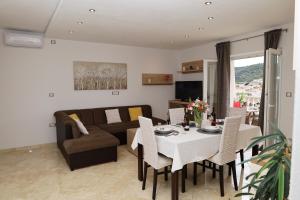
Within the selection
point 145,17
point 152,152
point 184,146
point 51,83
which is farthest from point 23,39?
point 184,146

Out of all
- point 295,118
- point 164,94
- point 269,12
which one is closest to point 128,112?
point 164,94

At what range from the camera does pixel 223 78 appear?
5.13 metres

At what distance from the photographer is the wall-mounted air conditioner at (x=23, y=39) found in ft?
13.9

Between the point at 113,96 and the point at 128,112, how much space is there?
62 centimetres

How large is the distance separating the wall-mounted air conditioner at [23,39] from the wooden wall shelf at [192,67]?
3895 millimetres

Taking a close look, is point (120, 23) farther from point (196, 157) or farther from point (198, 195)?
point (198, 195)

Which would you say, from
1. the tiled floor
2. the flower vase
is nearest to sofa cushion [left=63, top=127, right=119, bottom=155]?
the tiled floor

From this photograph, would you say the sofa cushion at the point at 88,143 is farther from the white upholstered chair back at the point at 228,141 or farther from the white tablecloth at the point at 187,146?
the white upholstered chair back at the point at 228,141

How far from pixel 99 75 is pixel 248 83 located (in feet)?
13.2

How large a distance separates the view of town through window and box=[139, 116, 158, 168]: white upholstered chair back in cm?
357

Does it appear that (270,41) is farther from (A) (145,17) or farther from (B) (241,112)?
(A) (145,17)

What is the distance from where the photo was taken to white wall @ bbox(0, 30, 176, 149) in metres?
4.52

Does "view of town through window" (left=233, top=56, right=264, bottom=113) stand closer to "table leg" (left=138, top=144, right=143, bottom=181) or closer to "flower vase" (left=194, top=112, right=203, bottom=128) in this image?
"flower vase" (left=194, top=112, right=203, bottom=128)

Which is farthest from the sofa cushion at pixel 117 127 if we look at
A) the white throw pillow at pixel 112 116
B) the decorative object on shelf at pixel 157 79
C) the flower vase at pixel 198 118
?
the flower vase at pixel 198 118
